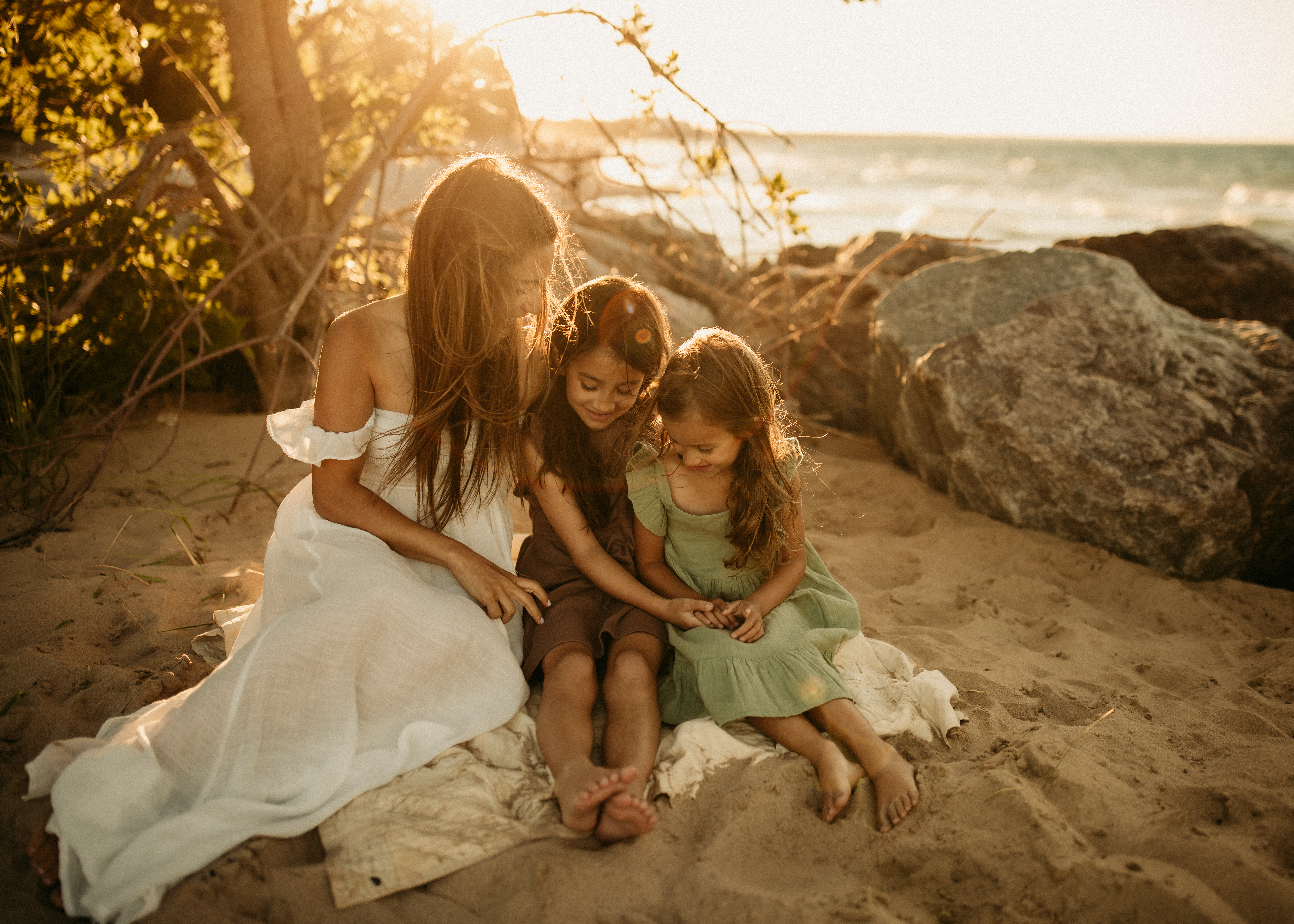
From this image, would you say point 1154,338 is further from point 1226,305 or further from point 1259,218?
point 1259,218

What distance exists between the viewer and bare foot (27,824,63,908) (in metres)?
1.61

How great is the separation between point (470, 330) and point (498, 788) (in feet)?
4.05

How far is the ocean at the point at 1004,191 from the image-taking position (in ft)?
44.2

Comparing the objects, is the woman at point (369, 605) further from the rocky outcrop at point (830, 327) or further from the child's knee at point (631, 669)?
the rocky outcrop at point (830, 327)

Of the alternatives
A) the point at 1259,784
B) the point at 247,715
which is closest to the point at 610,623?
the point at 247,715

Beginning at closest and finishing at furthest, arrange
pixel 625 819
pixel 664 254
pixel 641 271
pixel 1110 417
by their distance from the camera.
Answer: pixel 625 819 < pixel 1110 417 < pixel 641 271 < pixel 664 254

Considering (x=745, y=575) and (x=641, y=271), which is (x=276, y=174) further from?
(x=745, y=575)

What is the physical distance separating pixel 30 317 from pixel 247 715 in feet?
9.40

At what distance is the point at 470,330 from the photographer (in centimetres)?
223

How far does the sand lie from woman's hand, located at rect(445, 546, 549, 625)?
0.65 meters

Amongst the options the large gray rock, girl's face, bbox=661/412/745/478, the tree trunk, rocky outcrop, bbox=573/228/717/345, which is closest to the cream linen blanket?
girl's face, bbox=661/412/745/478

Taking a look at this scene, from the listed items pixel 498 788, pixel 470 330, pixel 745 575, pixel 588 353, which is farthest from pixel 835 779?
pixel 470 330

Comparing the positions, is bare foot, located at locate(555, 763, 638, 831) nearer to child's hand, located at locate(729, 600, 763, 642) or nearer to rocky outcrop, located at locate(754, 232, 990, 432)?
child's hand, located at locate(729, 600, 763, 642)

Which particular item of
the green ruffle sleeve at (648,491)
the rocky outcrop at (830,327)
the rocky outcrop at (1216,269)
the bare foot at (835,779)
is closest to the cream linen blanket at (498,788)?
the bare foot at (835,779)
